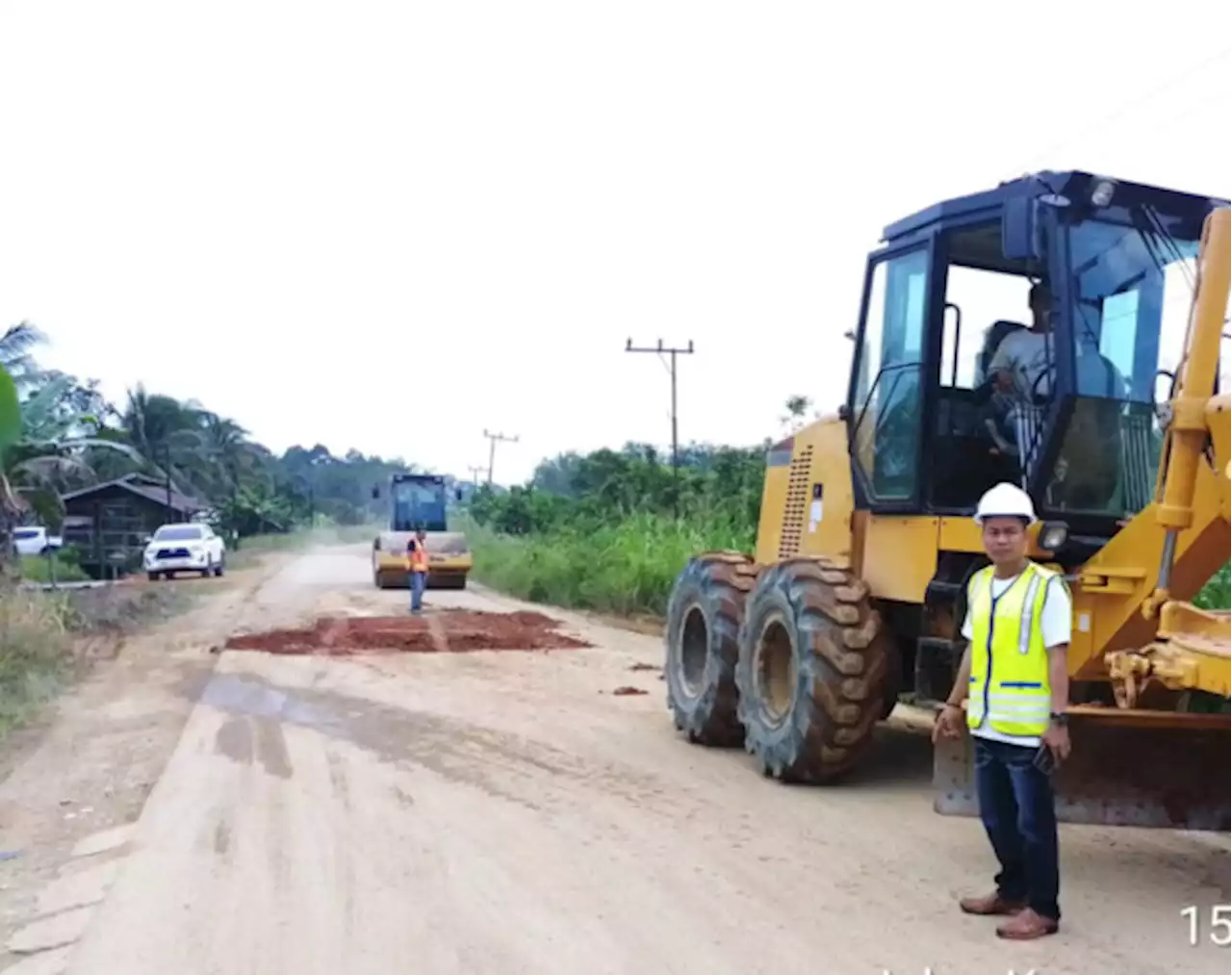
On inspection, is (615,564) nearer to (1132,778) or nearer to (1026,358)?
(1026,358)

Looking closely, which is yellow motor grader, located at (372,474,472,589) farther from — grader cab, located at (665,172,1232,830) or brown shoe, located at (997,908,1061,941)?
brown shoe, located at (997,908,1061,941)

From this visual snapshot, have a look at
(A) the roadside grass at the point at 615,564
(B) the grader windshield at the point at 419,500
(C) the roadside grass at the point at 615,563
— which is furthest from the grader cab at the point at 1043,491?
(B) the grader windshield at the point at 419,500

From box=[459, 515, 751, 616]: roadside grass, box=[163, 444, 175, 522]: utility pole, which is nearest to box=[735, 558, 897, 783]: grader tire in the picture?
box=[459, 515, 751, 616]: roadside grass

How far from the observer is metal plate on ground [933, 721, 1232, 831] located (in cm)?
583

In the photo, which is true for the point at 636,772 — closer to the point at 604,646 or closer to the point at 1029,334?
the point at 1029,334

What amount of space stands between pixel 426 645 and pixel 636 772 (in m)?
8.07

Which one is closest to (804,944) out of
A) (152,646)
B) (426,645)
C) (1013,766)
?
(1013,766)

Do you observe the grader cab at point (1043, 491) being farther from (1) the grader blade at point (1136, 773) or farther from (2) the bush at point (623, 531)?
(2) the bush at point (623, 531)

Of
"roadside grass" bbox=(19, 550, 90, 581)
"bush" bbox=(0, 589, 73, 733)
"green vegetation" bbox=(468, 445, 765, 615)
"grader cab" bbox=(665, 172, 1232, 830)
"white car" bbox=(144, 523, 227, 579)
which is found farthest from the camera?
"white car" bbox=(144, 523, 227, 579)

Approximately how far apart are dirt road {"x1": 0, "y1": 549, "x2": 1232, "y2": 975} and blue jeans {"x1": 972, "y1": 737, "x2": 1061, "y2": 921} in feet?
0.62

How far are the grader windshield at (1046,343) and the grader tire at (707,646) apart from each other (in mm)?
1969

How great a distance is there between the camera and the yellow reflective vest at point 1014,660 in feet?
16.4

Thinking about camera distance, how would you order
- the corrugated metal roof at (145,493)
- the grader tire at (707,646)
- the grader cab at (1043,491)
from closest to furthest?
the grader cab at (1043,491) → the grader tire at (707,646) → the corrugated metal roof at (145,493)

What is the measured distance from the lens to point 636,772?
327 inches
